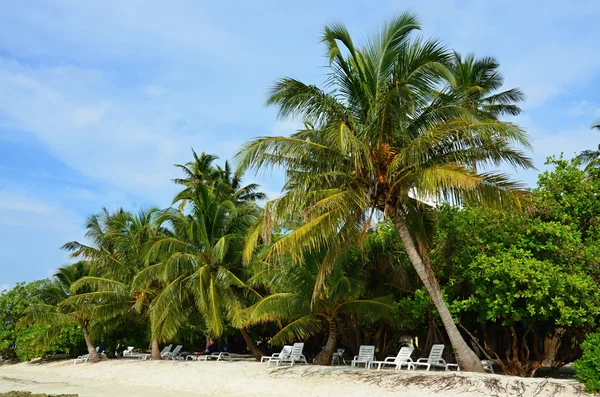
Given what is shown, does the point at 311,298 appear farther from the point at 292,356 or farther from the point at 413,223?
the point at 413,223

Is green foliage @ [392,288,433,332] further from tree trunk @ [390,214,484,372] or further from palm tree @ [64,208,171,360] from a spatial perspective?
palm tree @ [64,208,171,360]

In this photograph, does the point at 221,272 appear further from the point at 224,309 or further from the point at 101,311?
the point at 101,311

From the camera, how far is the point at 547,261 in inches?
515

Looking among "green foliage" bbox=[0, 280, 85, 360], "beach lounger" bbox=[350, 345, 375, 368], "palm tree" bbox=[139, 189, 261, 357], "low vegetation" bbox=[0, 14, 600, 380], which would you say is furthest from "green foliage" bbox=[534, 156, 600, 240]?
"green foliage" bbox=[0, 280, 85, 360]

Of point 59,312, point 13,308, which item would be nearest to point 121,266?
point 59,312

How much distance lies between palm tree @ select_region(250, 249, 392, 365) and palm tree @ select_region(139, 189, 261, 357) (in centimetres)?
230

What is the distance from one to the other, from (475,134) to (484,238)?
136 inches

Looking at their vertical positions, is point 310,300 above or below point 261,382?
above

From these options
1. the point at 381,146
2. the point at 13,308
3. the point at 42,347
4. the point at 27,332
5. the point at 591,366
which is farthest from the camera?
the point at 13,308

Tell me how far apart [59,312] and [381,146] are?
21.5 meters

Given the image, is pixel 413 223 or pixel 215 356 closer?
pixel 413 223

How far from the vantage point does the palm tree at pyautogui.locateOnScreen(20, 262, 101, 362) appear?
24859mm

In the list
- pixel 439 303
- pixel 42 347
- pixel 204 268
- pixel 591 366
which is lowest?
pixel 591 366

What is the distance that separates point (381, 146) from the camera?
1258 centimetres
